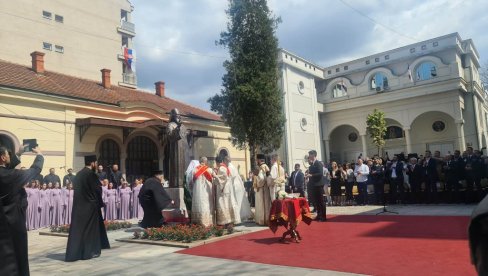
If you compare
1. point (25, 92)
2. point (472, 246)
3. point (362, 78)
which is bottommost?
point (472, 246)

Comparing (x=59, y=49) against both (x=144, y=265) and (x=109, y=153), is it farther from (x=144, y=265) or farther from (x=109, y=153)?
(x=144, y=265)

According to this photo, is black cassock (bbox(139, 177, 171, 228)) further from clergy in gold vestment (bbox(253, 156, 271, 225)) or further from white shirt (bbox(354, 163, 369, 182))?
white shirt (bbox(354, 163, 369, 182))

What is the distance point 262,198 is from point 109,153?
11582mm

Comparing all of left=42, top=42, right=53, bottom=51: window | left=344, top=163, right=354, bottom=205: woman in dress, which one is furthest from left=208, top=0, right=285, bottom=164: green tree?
left=42, top=42, right=53, bottom=51: window

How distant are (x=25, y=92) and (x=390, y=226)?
15.0 meters

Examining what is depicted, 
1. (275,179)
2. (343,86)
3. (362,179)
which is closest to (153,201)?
(275,179)

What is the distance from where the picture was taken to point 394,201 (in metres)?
15.5

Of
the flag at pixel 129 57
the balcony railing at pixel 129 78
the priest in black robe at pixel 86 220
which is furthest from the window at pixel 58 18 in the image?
the priest in black robe at pixel 86 220

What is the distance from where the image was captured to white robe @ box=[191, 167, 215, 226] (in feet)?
33.9

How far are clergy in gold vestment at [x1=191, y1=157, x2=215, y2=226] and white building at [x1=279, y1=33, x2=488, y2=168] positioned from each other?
68.5 feet

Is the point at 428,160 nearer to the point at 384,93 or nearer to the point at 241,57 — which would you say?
the point at 241,57

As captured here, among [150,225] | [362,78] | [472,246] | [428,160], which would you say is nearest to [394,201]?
[428,160]

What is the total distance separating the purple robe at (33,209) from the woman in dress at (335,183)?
11.0 metres

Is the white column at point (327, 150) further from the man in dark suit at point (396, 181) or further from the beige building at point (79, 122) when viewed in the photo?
the man in dark suit at point (396, 181)
